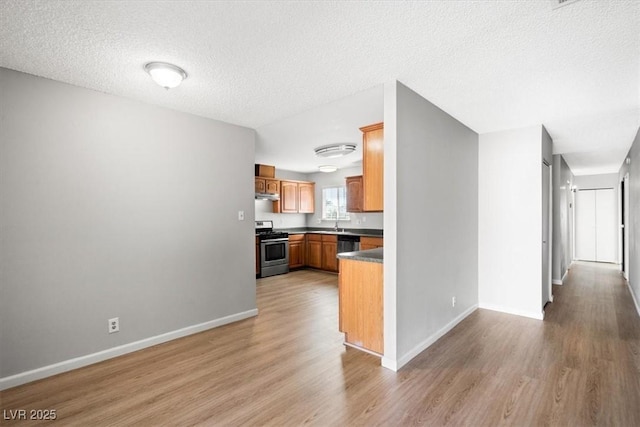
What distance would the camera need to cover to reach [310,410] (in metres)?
2.11

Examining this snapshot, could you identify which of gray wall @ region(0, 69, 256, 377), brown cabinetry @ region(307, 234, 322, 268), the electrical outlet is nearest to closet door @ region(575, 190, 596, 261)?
brown cabinetry @ region(307, 234, 322, 268)

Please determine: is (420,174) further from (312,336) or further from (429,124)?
(312,336)

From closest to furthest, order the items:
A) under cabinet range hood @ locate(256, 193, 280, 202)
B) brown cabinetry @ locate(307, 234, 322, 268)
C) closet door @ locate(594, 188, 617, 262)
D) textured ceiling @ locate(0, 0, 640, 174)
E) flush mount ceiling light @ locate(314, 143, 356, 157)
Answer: textured ceiling @ locate(0, 0, 640, 174) < flush mount ceiling light @ locate(314, 143, 356, 157) < under cabinet range hood @ locate(256, 193, 280, 202) < brown cabinetry @ locate(307, 234, 322, 268) < closet door @ locate(594, 188, 617, 262)

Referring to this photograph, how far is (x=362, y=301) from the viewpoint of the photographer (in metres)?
3.00

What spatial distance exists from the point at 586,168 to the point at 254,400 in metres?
9.23

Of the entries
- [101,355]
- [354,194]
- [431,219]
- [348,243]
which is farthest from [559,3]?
[348,243]

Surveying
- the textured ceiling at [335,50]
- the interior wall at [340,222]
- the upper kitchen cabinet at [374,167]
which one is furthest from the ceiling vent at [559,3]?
the interior wall at [340,222]

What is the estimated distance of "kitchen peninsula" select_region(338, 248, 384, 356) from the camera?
2855 millimetres

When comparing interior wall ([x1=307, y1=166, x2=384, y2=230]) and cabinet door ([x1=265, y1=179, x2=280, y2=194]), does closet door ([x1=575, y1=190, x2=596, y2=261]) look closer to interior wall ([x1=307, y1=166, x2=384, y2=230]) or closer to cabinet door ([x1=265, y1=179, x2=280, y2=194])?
interior wall ([x1=307, y1=166, x2=384, y2=230])

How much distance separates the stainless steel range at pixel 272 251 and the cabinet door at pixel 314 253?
2.42 feet

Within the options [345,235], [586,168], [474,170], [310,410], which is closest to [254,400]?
[310,410]

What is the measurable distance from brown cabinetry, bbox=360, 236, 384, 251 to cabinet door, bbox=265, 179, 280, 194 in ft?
7.73

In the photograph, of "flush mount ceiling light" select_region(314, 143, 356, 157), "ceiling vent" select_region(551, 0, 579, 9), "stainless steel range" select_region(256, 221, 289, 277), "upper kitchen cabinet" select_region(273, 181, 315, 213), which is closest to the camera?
"ceiling vent" select_region(551, 0, 579, 9)

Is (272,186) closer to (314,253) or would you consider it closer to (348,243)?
(314,253)
